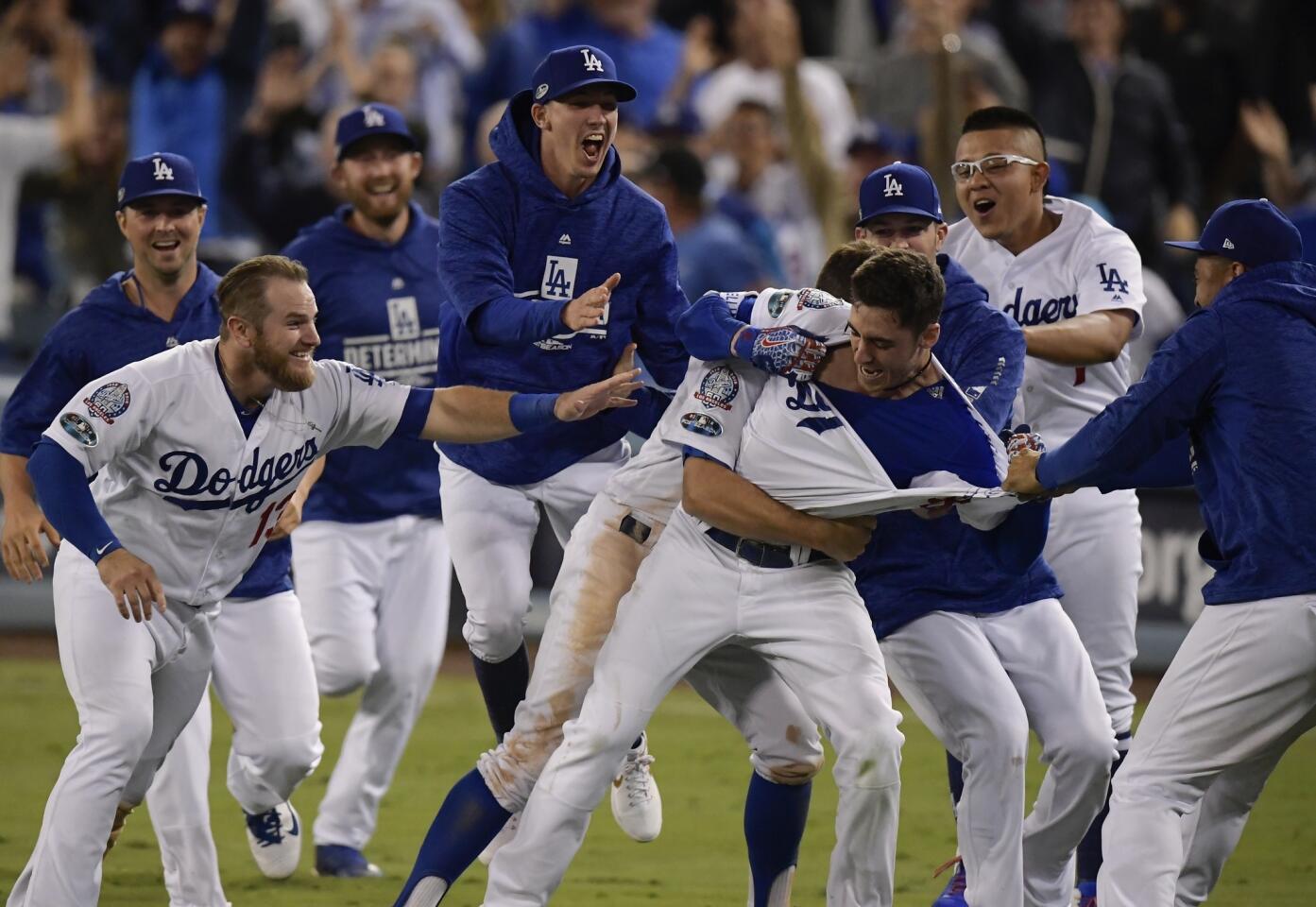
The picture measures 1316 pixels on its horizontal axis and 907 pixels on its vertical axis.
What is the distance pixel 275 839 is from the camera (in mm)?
7547

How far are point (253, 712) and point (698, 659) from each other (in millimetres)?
2008

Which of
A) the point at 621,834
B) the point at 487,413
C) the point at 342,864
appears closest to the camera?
the point at 487,413

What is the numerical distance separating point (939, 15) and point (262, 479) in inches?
288

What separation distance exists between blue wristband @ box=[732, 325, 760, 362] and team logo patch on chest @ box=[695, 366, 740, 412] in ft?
0.51

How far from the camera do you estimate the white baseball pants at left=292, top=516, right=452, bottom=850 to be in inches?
312

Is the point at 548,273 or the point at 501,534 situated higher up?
the point at 548,273

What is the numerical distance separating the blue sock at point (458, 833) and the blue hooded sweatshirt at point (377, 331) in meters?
2.46

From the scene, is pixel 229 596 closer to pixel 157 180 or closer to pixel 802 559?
pixel 157 180

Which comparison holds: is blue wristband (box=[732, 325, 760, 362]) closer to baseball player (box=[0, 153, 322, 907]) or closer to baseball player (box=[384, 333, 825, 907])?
baseball player (box=[384, 333, 825, 907])

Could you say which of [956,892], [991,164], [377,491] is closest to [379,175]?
[377,491]

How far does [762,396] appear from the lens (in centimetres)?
583

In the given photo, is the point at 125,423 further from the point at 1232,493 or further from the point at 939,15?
the point at 939,15

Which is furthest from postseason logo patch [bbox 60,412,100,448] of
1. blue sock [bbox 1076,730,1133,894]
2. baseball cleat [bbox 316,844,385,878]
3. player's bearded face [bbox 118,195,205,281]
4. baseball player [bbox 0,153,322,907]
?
blue sock [bbox 1076,730,1133,894]

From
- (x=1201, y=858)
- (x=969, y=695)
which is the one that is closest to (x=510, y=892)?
(x=969, y=695)
